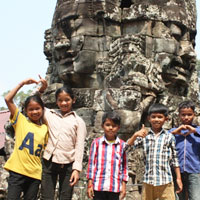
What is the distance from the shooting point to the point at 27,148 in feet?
11.8

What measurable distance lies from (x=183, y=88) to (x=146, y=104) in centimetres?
192

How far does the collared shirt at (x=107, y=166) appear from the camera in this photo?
12.3 ft

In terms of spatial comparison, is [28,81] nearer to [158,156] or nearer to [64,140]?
[64,140]

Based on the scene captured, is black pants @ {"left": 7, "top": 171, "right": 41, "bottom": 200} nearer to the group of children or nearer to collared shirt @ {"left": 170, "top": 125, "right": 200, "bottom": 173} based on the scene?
the group of children

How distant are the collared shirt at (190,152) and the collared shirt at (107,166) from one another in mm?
724

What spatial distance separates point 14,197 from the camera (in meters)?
3.52

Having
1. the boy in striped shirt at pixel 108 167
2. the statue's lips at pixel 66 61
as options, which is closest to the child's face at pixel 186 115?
the boy in striped shirt at pixel 108 167

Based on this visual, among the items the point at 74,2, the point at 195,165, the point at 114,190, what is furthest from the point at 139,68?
the point at 114,190

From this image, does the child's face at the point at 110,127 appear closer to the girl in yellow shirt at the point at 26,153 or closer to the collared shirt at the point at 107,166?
the collared shirt at the point at 107,166

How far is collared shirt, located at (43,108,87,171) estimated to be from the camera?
373 cm

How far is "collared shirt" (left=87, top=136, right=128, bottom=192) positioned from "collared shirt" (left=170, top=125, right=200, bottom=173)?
2.38ft

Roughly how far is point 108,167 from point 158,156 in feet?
1.88

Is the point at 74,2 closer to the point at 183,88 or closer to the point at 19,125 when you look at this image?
the point at 183,88

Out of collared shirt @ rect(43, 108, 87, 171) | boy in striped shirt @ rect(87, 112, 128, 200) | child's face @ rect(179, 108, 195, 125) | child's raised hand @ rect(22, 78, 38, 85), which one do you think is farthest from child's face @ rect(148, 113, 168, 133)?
child's raised hand @ rect(22, 78, 38, 85)
